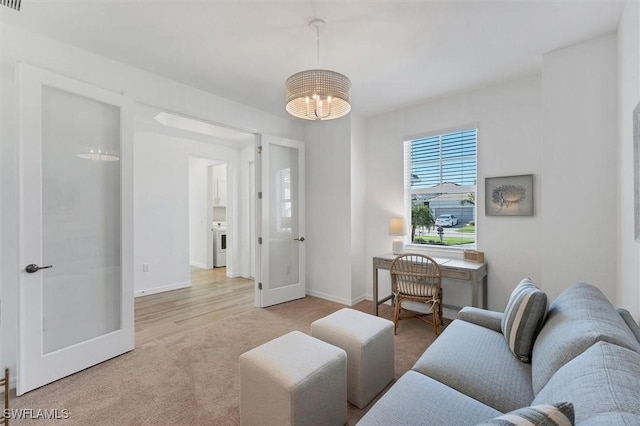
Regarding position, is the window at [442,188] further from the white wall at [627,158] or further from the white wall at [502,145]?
the white wall at [627,158]

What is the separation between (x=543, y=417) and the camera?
0.68 meters

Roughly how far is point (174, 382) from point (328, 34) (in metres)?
2.93

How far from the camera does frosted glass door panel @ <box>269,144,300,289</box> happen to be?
13.5ft

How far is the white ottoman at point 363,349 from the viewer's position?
1902 millimetres

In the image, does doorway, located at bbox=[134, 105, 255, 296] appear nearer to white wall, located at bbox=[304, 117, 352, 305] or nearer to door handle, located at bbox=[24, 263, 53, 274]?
white wall, located at bbox=[304, 117, 352, 305]

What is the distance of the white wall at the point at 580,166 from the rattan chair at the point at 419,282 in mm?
921

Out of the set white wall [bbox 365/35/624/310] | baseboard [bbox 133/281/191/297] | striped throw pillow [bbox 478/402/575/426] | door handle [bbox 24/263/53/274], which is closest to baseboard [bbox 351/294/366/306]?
white wall [bbox 365/35/624/310]

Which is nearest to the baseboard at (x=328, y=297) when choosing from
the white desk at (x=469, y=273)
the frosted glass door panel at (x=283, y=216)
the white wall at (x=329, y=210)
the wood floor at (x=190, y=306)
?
the white wall at (x=329, y=210)

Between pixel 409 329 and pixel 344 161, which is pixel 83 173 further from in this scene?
pixel 409 329

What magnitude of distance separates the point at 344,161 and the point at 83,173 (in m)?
2.89

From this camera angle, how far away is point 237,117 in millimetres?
3643

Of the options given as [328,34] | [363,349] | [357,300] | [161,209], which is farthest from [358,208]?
[161,209]

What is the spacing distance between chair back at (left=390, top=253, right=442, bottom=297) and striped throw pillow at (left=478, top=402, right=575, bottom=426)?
7.54ft

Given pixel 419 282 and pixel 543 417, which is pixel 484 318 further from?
pixel 543 417
